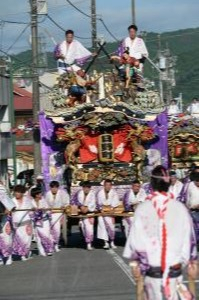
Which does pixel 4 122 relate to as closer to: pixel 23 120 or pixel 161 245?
pixel 23 120

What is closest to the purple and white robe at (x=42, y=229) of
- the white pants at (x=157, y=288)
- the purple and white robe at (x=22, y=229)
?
the purple and white robe at (x=22, y=229)

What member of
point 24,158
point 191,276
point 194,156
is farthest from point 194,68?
point 191,276

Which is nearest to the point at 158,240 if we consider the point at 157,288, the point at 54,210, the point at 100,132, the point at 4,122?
the point at 157,288

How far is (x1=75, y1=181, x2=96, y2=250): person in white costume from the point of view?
61.9ft

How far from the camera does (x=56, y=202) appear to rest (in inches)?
745

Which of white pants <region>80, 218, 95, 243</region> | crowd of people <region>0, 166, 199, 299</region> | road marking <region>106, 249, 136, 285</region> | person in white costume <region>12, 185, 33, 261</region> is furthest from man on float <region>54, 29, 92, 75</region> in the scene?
road marking <region>106, 249, 136, 285</region>

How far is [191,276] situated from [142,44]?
1352 centimetres

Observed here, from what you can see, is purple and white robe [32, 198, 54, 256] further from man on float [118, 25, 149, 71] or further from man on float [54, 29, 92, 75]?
man on float [118, 25, 149, 71]

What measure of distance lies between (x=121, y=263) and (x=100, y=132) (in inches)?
197

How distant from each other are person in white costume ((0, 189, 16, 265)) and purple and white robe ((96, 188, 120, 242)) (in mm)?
2583

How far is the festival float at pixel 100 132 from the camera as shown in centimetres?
1970

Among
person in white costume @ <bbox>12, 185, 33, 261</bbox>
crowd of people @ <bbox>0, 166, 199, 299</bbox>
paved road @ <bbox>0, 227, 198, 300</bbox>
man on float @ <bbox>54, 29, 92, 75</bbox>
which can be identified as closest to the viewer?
paved road @ <bbox>0, 227, 198, 300</bbox>

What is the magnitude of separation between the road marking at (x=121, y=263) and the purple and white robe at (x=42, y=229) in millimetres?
1162

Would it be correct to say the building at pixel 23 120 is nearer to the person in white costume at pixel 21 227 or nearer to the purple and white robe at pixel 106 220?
the purple and white robe at pixel 106 220
